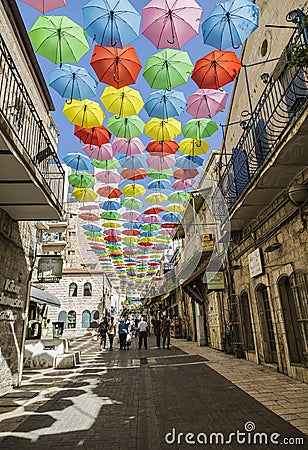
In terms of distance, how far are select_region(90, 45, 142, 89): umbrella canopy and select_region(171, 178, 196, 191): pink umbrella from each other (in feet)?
19.8

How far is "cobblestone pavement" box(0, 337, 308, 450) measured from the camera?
434cm

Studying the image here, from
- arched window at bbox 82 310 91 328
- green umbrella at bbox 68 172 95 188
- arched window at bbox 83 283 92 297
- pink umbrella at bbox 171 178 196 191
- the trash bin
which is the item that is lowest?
the trash bin

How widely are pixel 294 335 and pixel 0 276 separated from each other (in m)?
7.60

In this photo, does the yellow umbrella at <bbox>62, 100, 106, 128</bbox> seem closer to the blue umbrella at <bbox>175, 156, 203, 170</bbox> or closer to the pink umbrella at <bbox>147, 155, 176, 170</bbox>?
the pink umbrella at <bbox>147, 155, 176, 170</bbox>

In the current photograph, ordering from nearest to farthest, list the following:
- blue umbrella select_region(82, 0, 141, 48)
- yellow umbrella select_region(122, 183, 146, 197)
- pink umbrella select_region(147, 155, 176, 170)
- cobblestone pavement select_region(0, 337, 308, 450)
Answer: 1. cobblestone pavement select_region(0, 337, 308, 450)
2. blue umbrella select_region(82, 0, 141, 48)
3. pink umbrella select_region(147, 155, 176, 170)
4. yellow umbrella select_region(122, 183, 146, 197)

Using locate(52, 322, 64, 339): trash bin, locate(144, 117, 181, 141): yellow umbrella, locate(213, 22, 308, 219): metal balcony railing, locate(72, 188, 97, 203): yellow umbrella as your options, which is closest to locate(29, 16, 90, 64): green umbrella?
locate(144, 117, 181, 141): yellow umbrella

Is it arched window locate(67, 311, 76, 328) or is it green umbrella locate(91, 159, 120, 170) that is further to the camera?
arched window locate(67, 311, 76, 328)

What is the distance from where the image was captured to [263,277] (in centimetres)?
952

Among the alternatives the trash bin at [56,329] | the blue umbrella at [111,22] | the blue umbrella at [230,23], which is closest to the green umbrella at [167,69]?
the blue umbrella at [230,23]

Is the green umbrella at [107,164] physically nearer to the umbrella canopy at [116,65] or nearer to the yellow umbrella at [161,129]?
the yellow umbrella at [161,129]

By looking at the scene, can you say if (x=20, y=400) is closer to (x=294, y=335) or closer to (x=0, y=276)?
(x=0, y=276)

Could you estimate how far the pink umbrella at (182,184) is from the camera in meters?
12.7

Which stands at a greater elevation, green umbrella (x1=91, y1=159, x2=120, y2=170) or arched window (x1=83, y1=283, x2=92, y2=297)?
green umbrella (x1=91, y1=159, x2=120, y2=170)

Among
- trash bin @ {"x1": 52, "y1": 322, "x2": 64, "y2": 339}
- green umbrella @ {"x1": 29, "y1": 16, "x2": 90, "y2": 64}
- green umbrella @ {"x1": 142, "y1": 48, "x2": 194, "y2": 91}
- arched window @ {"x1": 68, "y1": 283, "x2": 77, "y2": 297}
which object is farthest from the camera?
arched window @ {"x1": 68, "y1": 283, "x2": 77, "y2": 297}
